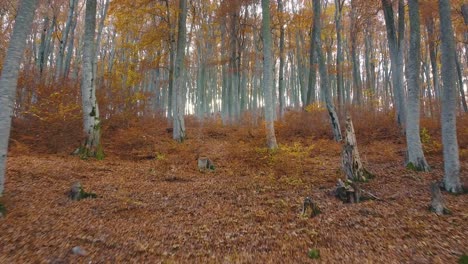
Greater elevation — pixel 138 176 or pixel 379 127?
pixel 379 127

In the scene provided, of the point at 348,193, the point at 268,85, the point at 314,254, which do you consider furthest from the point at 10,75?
the point at 268,85

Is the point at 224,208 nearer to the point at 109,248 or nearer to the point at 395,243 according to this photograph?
the point at 109,248

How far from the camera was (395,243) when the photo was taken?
3.31 metres

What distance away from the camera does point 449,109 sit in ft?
16.8

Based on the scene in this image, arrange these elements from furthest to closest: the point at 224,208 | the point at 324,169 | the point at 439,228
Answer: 1. the point at 324,169
2. the point at 224,208
3. the point at 439,228

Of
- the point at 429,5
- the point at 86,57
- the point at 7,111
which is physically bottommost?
the point at 7,111

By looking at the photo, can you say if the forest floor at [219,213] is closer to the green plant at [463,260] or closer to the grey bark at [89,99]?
the green plant at [463,260]

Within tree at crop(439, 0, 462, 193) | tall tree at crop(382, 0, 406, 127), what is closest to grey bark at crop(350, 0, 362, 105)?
tall tree at crop(382, 0, 406, 127)

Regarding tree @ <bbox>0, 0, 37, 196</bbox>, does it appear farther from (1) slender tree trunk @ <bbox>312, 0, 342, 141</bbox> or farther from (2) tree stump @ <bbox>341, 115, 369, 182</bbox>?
(1) slender tree trunk @ <bbox>312, 0, 342, 141</bbox>

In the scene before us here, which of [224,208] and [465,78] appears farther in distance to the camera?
[465,78]

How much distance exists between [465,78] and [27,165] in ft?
124

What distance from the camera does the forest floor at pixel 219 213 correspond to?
3.14m

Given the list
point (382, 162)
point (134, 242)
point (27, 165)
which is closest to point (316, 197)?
point (134, 242)

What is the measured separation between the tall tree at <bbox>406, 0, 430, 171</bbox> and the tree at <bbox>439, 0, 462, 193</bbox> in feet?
4.68
